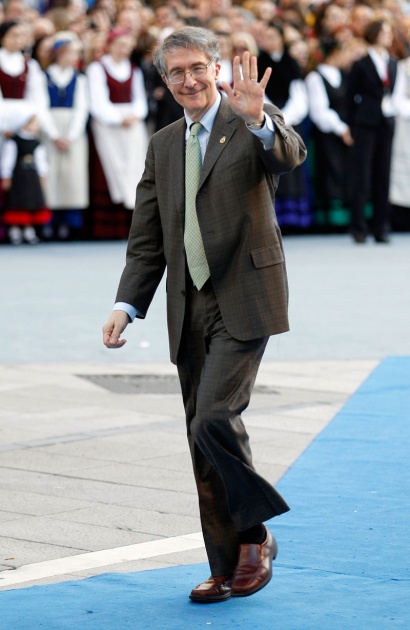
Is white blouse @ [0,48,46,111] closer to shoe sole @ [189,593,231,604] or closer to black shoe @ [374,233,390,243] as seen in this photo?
black shoe @ [374,233,390,243]

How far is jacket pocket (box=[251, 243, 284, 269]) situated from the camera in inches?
190

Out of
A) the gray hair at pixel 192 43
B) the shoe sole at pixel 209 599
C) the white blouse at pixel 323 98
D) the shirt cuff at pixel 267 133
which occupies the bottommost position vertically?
the white blouse at pixel 323 98

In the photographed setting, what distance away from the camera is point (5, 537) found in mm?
5742

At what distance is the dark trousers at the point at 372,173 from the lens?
17641 mm

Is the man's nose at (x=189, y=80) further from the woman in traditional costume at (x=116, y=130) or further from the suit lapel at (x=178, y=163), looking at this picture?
the woman in traditional costume at (x=116, y=130)

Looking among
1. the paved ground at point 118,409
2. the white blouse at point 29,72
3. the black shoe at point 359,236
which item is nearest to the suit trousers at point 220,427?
the paved ground at point 118,409

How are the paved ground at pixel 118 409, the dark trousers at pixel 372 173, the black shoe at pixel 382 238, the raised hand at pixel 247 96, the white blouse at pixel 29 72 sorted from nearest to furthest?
the raised hand at pixel 247 96
the paved ground at pixel 118 409
the white blouse at pixel 29 72
the dark trousers at pixel 372 173
the black shoe at pixel 382 238

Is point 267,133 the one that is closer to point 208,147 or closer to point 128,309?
point 208,147

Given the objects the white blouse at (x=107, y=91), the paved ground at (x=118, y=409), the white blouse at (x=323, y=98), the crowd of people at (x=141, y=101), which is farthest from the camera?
the white blouse at (x=323, y=98)

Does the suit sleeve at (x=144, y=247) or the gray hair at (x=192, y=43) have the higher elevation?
the gray hair at (x=192, y=43)

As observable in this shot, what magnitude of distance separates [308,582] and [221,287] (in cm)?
103

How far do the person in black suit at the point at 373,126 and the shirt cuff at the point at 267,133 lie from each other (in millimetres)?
12553

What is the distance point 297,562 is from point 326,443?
2.07m

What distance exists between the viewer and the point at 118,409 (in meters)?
8.28
